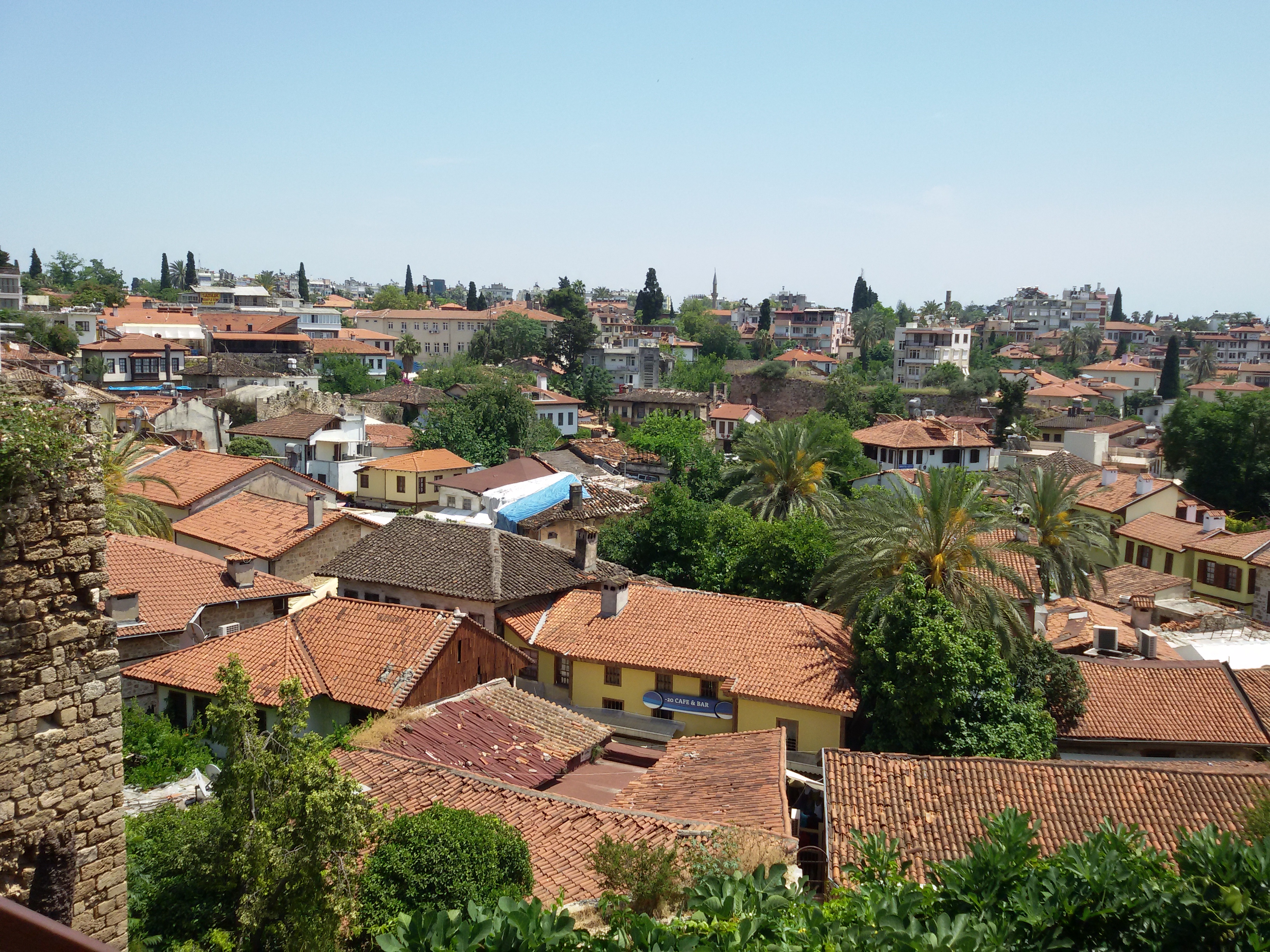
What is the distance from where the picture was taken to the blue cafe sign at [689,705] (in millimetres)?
20484

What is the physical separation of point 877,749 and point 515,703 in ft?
21.8

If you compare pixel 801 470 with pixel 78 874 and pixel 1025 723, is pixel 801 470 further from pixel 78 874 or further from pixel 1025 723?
pixel 78 874

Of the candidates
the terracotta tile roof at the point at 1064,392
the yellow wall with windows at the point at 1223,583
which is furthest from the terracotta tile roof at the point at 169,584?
the terracotta tile roof at the point at 1064,392

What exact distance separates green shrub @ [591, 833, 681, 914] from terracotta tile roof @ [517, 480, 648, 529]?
72.4ft

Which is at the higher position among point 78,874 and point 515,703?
point 78,874

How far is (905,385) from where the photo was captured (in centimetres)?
8312

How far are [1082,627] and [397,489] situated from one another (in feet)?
92.8

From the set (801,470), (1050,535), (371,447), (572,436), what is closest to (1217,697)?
(1050,535)

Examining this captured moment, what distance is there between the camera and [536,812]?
1288cm

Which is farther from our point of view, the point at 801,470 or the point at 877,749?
the point at 801,470

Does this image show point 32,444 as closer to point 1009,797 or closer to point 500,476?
point 1009,797

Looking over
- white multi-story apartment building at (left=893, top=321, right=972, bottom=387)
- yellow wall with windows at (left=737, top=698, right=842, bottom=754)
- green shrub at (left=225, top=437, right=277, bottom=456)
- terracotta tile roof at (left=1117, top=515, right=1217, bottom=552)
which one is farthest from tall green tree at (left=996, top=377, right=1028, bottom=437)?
yellow wall with windows at (left=737, top=698, right=842, bottom=754)

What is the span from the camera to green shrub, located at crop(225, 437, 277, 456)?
44.4 metres

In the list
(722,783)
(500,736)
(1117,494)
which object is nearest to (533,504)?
(500,736)
